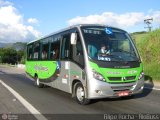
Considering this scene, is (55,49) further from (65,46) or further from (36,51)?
(36,51)

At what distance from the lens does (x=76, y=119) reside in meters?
8.50

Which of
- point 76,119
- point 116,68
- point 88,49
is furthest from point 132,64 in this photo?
point 76,119

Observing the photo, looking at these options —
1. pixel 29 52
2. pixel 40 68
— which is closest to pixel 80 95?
pixel 40 68

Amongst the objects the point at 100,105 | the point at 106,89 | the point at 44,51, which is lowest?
the point at 100,105

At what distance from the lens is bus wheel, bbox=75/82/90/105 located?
10.6m

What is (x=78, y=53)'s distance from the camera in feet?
35.9

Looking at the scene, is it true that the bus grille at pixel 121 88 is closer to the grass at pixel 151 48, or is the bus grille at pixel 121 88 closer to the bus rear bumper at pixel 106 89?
the bus rear bumper at pixel 106 89

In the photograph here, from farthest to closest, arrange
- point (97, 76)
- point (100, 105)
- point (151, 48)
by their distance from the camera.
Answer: point (151, 48)
point (100, 105)
point (97, 76)

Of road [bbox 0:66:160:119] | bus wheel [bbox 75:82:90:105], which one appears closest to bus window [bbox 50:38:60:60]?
road [bbox 0:66:160:119]

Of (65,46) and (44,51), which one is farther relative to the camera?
(44,51)

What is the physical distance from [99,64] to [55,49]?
387 cm

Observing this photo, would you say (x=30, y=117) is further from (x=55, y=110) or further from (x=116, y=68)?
(x=116, y=68)

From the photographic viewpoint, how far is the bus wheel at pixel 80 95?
1062cm

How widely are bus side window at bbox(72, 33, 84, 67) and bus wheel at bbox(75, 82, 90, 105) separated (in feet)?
2.48
